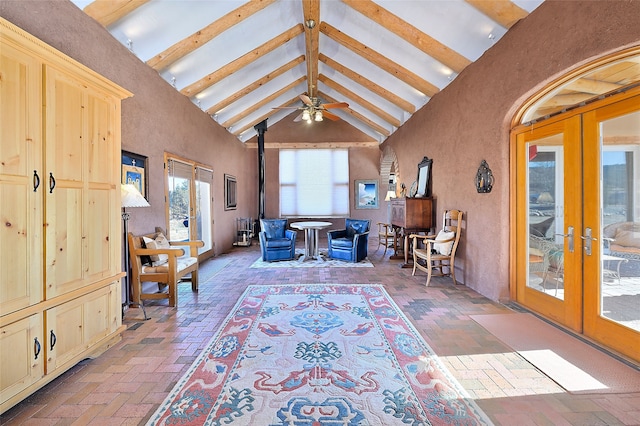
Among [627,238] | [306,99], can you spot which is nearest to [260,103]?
[306,99]

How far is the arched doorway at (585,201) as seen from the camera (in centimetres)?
244

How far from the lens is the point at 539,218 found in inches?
133

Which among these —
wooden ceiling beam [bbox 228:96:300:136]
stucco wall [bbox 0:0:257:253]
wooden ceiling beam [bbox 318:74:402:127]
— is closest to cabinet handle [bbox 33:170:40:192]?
stucco wall [bbox 0:0:257:253]

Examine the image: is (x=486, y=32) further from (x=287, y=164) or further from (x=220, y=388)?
(x=287, y=164)

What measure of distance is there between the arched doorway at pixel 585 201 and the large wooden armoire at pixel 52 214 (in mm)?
4264

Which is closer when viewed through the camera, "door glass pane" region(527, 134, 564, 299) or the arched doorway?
the arched doorway

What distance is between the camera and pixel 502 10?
3225 mm

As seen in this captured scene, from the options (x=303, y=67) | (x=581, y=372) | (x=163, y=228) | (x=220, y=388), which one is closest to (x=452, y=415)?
(x=581, y=372)

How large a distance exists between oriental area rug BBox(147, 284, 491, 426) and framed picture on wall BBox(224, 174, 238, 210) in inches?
193

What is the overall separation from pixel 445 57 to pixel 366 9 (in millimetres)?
1320

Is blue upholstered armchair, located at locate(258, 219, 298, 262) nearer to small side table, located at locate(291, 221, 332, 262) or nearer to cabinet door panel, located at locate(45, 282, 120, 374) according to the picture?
small side table, located at locate(291, 221, 332, 262)

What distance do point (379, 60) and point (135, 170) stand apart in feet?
13.8

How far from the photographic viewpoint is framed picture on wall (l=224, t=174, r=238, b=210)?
789 cm

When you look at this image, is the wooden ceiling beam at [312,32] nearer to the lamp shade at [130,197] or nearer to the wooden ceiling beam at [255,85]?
the wooden ceiling beam at [255,85]
